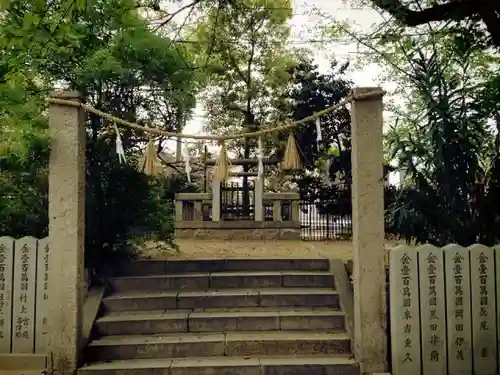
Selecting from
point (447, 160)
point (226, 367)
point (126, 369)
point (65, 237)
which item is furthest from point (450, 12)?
point (126, 369)

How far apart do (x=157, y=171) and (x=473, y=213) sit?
4.28 meters

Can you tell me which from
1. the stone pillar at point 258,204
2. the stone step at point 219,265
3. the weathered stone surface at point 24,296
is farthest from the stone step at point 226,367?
the stone pillar at point 258,204

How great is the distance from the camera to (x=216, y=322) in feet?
19.2

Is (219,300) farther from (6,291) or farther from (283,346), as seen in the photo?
(6,291)

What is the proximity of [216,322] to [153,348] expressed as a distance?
2.91 feet

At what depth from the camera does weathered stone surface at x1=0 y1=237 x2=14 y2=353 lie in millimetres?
5203

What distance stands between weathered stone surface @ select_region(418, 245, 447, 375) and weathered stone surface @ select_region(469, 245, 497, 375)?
361 mm

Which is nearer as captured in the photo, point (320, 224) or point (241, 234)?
point (241, 234)

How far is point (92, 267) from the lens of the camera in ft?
21.8

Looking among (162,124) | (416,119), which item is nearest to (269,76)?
(162,124)

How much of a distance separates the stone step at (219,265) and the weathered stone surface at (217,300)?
2.63 ft

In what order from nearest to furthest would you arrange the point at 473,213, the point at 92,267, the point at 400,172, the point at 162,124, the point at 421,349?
the point at 421,349 < the point at 473,213 < the point at 400,172 < the point at 92,267 < the point at 162,124

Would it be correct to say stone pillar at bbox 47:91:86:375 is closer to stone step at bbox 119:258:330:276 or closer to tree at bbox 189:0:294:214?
stone step at bbox 119:258:330:276

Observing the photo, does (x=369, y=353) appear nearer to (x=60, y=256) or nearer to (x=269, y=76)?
(x=60, y=256)
